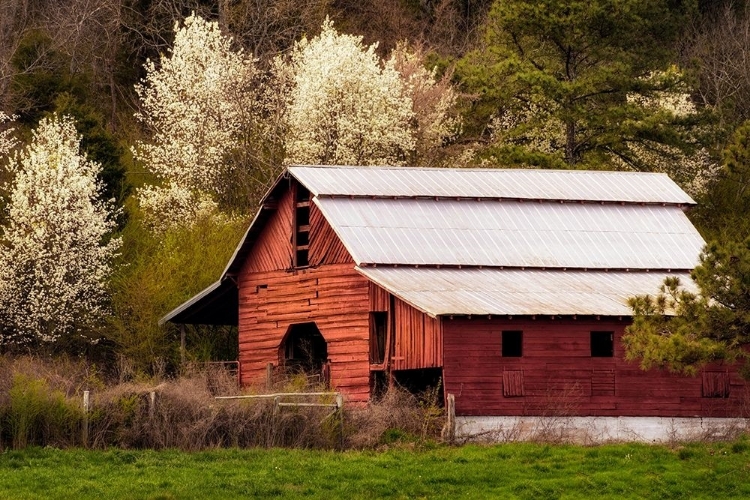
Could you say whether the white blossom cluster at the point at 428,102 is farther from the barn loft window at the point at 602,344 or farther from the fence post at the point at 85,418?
the fence post at the point at 85,418

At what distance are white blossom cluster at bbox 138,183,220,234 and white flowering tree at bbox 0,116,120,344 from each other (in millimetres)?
5637

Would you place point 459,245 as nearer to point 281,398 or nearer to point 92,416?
point 281,398

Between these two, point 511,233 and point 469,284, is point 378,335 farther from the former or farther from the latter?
point 511,233

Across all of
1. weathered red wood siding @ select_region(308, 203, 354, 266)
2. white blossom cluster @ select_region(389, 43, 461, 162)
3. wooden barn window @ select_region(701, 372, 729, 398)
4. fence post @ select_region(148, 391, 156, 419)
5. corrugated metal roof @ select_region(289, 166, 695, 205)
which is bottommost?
fence post @ select_region(148, 391, 156, 419)

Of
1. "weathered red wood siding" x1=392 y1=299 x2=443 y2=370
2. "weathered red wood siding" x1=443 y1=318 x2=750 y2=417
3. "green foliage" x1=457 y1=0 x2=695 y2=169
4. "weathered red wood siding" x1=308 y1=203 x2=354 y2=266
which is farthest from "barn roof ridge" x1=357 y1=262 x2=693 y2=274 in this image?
"green foliage" x1=457 y1=0 x2=695 y2=169

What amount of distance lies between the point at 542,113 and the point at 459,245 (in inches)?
743

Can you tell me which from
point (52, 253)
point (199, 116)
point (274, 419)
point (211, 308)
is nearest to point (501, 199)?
point (211, 308)

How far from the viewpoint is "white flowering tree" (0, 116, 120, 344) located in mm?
50219

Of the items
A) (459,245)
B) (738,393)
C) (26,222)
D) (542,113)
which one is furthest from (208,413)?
(542,113)

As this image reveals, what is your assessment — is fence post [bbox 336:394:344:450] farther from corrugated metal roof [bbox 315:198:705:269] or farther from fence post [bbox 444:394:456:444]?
corrugated metal roof [bbox 315:198:705:269]

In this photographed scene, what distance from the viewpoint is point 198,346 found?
51.9 metres

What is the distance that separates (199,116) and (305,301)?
1859 cm

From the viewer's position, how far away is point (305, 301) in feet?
145

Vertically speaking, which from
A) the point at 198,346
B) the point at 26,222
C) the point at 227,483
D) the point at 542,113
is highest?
the point at 542,113
